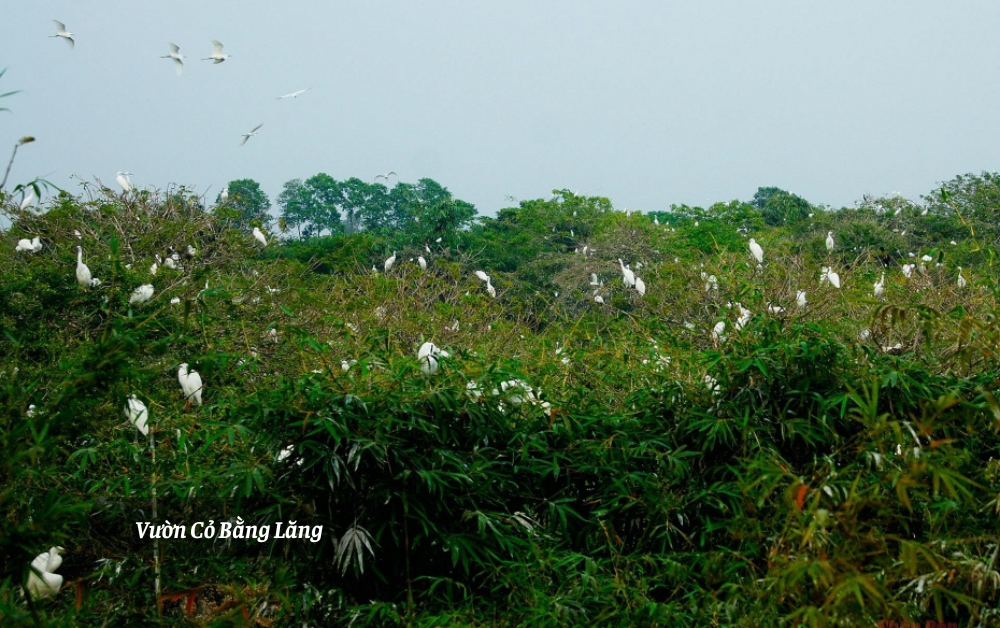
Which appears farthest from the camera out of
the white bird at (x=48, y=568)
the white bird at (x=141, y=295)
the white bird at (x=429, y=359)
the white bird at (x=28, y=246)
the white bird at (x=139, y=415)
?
the white bird at (x=28, y=246)

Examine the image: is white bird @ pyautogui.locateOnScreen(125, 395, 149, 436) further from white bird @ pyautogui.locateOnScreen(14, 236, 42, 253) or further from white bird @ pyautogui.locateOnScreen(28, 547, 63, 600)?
white bird @ pyautogui.locateOnScreen(14, 236, 42, 253)

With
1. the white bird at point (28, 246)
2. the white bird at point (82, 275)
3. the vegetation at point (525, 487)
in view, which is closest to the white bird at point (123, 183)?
the white bird at point (28, 246)

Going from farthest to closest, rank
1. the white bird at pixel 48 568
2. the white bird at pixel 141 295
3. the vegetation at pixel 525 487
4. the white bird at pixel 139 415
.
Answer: the white bird at pixel 141 295, the white bird at pixel 139 415, the white bird at pixel 48 568, the vegetation at pixel 525 487

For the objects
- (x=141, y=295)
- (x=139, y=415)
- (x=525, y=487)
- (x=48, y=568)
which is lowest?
(x=48, y=568)

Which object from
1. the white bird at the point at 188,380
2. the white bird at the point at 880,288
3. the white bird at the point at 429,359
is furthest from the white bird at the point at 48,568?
the white bird at the point at 880,288

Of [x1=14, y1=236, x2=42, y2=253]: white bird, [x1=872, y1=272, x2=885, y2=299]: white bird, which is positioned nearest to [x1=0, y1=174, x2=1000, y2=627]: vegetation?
[x1=872, y1=272, x2=885, y2=299]: white bird

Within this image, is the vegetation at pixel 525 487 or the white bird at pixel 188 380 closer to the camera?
the vegetation at pixel 525 487

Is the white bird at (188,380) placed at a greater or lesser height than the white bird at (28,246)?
lesser

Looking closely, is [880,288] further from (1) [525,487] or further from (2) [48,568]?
(2) [48,568]

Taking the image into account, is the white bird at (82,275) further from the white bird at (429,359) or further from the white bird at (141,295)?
the white bird at (429,359)

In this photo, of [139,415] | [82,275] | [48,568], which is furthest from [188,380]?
[82,275]

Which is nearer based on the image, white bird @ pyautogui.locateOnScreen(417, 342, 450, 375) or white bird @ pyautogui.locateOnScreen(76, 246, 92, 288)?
white bird @ pyautogui.locateOnScreen(417, 342, 450, 375)

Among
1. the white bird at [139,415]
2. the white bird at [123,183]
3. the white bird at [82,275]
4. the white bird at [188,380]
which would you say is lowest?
the white bird at [139,415]

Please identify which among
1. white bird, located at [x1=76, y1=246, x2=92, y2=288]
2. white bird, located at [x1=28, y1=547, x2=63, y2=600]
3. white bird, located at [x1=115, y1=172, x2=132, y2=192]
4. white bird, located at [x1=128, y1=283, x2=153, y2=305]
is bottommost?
white bird, located at [x1=28, y1=547, x2=63, y2=600]
